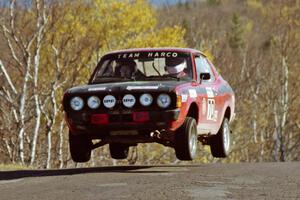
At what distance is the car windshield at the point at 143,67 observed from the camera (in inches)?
425

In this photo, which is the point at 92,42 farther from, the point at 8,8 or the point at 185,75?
the point at 185,75

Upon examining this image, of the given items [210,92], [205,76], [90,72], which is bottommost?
[90,72]

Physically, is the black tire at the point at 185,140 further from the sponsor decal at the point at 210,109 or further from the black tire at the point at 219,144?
the black tire at the point at 219,144

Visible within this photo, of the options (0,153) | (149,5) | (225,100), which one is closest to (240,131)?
(149,5)

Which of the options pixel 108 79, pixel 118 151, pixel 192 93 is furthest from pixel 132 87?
pixel 118 151

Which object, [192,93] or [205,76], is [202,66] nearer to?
[205,76]

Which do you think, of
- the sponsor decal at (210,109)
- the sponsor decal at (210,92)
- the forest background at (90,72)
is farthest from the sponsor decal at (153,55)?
the forest background at (90,72)

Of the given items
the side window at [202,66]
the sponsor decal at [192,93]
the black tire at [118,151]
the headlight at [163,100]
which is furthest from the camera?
the black tire at [118,151]

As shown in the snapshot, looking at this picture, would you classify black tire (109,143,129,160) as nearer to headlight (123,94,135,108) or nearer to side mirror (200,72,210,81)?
side mirror (200,72,210,81)

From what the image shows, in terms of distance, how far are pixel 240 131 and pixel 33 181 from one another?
3349 centimetres

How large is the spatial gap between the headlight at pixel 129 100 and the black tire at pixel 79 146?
0.97 metres

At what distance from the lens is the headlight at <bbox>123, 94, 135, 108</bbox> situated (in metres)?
9.78

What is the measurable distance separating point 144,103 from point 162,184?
6.01ft

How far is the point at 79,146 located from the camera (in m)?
10.5
